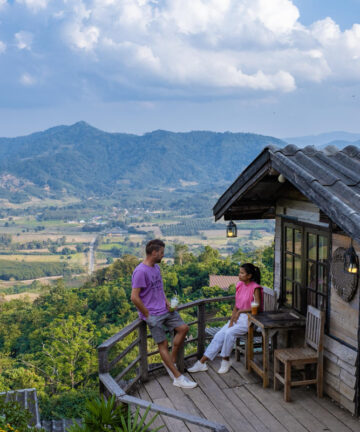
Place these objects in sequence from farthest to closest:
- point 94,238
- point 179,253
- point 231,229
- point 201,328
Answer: point 94,238
point 179,253
point 231,229
point 201,328

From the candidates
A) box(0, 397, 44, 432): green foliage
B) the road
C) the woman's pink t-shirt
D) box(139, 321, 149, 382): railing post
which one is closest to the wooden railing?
box(139, 321, 149, 382): railing post

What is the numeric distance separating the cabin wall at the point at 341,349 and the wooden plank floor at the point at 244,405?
144 millimetres

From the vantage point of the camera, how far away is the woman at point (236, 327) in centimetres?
539

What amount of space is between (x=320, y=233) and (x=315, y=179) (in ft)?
4.20

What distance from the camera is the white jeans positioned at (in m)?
5.38

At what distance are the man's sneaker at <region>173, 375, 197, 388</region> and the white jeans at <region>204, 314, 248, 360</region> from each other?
49cm

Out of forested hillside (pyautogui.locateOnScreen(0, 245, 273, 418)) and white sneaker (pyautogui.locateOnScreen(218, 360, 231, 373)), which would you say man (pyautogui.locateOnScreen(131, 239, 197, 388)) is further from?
forested hillside (pyautogui.locateOnScreen(0, 245, 273, 418))

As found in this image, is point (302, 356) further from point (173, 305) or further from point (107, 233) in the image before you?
point (107, 233)

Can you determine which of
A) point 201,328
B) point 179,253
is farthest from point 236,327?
point 179,253

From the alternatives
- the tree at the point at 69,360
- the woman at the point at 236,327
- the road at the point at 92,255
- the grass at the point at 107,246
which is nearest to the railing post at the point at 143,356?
the woman at the point at 236,327

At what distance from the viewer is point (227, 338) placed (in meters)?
5.38

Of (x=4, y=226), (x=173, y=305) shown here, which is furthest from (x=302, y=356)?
(x=4, y=226)

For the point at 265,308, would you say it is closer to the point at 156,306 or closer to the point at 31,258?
the point at 156,306

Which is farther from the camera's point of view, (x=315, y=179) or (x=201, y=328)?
(x=201, y=328)
